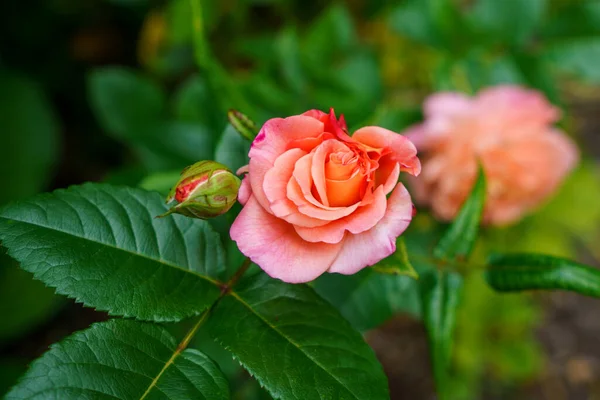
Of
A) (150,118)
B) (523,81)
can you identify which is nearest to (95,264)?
(150,118)

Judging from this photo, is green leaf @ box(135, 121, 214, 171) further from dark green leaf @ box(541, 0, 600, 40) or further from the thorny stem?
dark green leaf @ box(541, 0, 600, 40)

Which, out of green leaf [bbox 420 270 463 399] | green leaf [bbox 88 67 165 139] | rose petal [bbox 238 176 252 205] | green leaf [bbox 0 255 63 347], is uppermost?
rose petal [bbox 238 176 252 205]

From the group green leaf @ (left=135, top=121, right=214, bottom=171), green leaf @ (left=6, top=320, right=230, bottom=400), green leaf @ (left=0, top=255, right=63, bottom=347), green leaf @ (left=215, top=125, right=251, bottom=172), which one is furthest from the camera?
green leaf @ (left=0, top=255, right=63, bottom=347)

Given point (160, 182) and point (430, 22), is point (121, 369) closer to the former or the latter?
point (160, 182)

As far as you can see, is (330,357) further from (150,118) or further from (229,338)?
(150,118)

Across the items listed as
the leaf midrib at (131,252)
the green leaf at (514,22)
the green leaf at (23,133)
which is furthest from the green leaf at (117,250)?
the green leaf at (23,133)

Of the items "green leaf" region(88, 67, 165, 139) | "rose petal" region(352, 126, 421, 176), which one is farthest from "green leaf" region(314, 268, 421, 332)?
"green leaf" region(88, 67, 165, 139)

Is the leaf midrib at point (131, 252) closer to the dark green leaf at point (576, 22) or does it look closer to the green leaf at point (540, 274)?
the green leaf at point (540, 274)

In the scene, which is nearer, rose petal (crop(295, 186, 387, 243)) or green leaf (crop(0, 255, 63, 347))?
rose petal (crop(295, 186, 387, 243))
